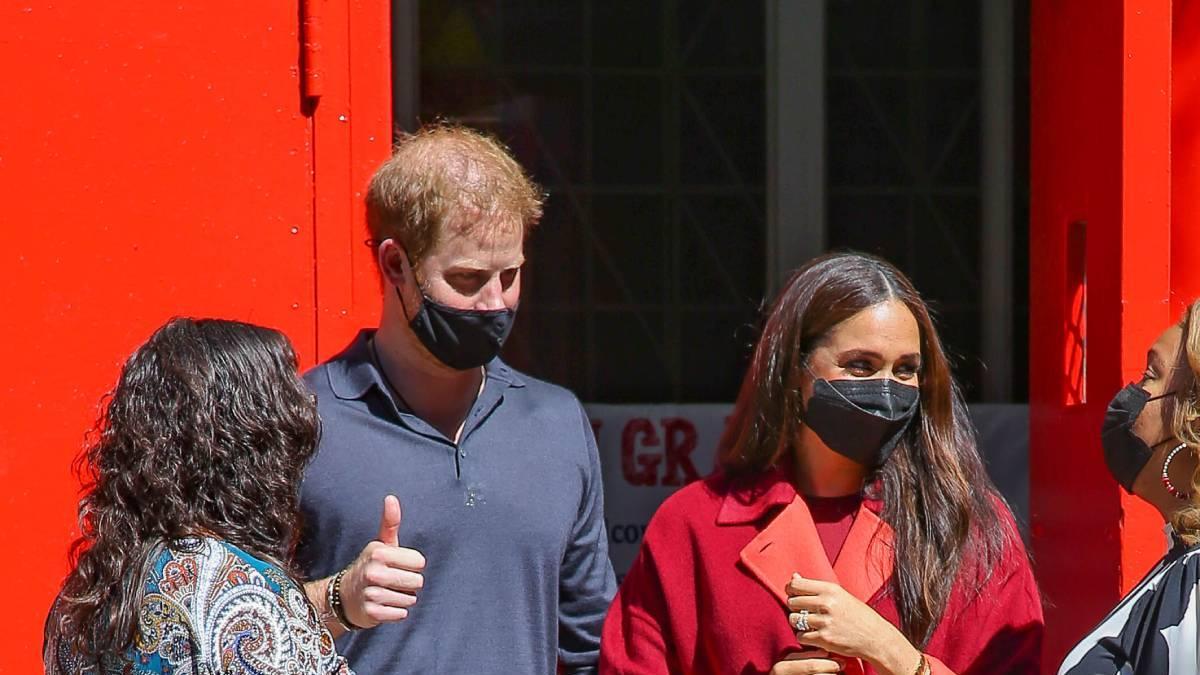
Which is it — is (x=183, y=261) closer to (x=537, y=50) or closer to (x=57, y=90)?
(x=57, y=90)

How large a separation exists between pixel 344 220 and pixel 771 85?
261 centimetres

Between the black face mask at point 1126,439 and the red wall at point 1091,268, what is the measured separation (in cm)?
104

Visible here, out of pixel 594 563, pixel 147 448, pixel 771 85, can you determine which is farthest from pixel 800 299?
pixel 771 85

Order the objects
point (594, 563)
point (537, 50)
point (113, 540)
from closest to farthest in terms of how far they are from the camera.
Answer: point (113, 540)
point (594, 563)
point (537, 50)

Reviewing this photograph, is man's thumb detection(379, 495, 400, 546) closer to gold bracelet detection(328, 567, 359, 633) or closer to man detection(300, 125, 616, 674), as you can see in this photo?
gold bracelet detection(328, 567, 359, 633)

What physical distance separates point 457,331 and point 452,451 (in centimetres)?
23

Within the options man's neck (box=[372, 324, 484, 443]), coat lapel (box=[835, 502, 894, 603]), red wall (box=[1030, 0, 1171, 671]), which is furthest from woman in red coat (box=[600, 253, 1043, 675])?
red wall (box=[1030, 0, 1171, 671])

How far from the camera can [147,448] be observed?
2189 mm

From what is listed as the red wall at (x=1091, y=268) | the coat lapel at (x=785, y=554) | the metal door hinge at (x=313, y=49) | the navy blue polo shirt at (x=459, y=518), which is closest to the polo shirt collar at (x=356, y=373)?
the navy blue polo shirt at (x=459, y=518)

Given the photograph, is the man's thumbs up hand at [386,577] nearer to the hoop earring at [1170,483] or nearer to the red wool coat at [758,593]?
the red wool coat at [758,593]

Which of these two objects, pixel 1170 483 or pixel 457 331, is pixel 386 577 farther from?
pixel 1170 483

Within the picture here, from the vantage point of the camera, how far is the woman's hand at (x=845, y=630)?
2.60 metres

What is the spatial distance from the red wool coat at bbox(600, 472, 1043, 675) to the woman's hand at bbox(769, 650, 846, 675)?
0.04 m

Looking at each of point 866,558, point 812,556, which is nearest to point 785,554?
point 812,556
